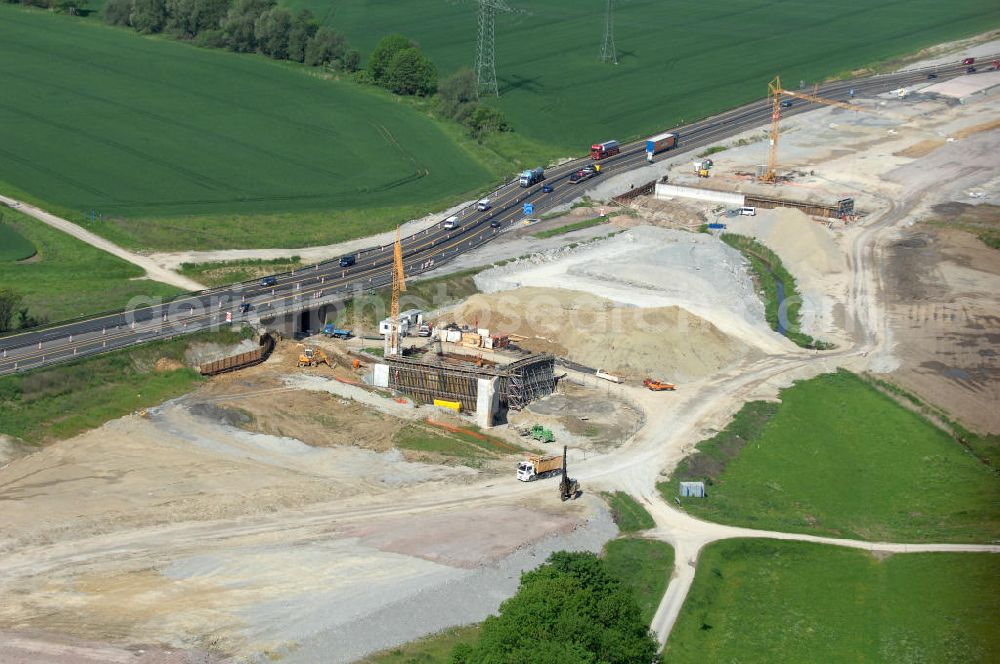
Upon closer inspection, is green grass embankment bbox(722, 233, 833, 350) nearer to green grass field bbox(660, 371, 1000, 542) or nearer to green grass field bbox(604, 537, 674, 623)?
green grass field bbox(660, 371, 1000, 542)

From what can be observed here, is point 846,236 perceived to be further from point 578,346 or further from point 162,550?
point 162,550

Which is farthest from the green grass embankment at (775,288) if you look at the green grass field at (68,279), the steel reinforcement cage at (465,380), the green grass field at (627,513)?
the green grass field at (68,279)

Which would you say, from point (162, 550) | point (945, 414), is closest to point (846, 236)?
point (945, 414)

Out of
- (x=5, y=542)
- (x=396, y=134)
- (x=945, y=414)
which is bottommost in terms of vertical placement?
(x=5, y=542)

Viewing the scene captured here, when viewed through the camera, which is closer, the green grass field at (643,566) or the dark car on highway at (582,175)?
the green grass field at (643,566)

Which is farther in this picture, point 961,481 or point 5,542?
point 961,481

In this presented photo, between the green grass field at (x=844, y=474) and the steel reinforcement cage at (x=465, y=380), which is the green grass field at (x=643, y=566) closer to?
the green grass field at (x=844, y=474)
